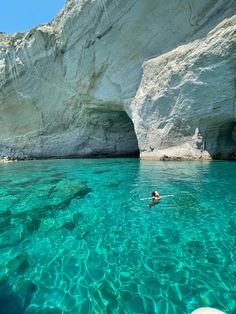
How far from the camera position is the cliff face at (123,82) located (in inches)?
589

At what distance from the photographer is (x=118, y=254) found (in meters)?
4.21

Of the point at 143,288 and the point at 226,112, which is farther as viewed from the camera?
the point at 226,112

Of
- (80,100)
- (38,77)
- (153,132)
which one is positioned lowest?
(153,132)

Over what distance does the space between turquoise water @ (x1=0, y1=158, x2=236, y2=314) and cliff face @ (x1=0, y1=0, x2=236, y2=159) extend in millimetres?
9003

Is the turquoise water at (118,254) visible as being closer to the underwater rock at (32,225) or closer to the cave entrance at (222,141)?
the underwater rock at (32,225)

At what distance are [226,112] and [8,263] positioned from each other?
543 inches

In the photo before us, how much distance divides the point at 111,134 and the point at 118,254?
20907 mm

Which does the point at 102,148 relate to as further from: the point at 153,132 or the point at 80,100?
the point at 153,132

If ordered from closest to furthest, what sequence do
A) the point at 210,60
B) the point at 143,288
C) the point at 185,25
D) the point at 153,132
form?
1. the point at 143,288
2. the point at 210,60
3. the point at 185,25
4. the point at 153,132

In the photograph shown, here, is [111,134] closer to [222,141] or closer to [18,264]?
[222,141]

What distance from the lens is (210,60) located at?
47.5ft

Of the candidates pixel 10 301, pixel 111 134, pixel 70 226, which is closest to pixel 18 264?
pixel 10 301

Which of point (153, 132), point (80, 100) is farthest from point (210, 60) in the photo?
point (80, 100)

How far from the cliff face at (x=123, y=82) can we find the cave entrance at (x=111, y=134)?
0.33 ft
